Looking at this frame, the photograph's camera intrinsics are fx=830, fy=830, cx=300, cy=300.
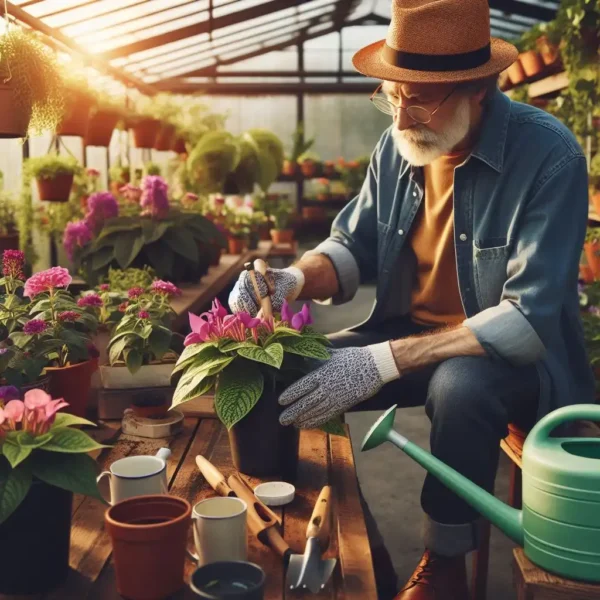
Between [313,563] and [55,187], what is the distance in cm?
303

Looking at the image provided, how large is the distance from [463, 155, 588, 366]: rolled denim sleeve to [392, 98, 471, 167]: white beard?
250 millimetres

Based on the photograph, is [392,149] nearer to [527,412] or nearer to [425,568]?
[527,412]

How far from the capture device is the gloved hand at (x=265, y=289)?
1.94 metres

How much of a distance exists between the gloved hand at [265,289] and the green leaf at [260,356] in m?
0.42

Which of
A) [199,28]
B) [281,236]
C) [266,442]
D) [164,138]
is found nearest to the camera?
[266,442]

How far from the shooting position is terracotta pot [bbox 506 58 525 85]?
461cm

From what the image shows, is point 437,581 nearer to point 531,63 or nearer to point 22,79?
point 22,79

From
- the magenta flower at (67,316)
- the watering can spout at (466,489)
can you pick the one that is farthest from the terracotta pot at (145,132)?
the watering can spout at (466,489)

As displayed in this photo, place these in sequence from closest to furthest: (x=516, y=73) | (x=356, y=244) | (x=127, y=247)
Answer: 1. (x=356, y=244)
2. (x=127, y=247)
3. (x=516, y=73)

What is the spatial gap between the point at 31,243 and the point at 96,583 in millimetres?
3200

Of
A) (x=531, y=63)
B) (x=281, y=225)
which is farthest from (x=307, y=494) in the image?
(x=281, y=225)

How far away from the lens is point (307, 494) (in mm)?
1514

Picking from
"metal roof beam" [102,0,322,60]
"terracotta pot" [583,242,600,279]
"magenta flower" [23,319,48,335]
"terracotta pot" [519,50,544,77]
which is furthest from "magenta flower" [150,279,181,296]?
"metal roof beam" [102,0,322,60]

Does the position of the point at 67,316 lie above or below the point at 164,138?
below
